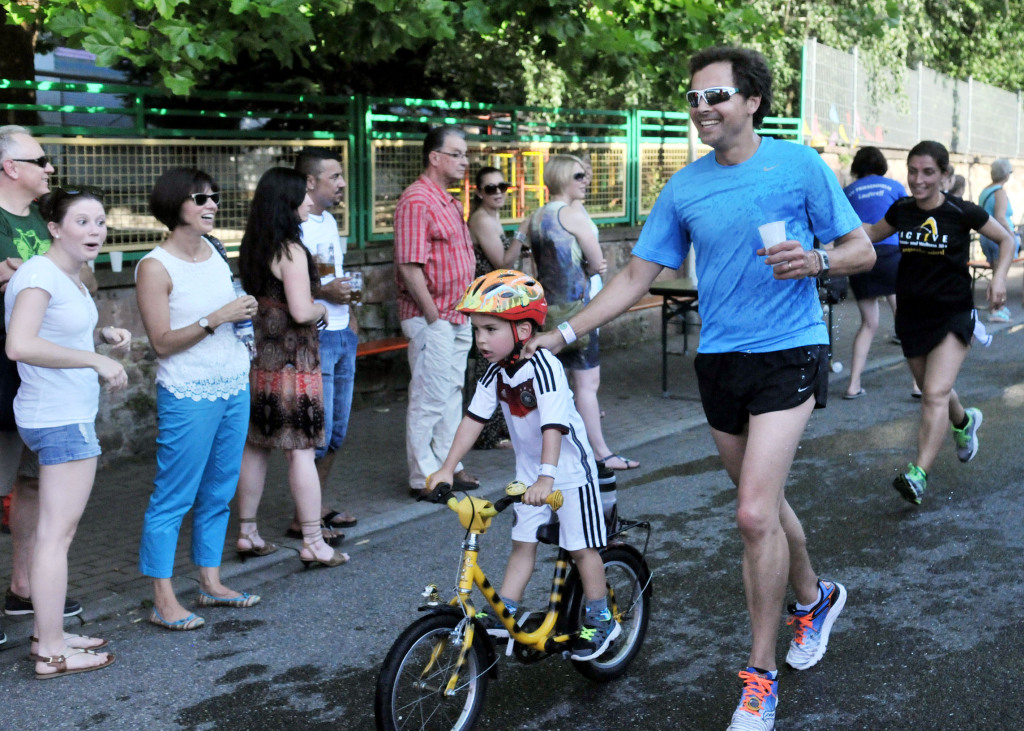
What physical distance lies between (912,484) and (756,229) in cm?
314

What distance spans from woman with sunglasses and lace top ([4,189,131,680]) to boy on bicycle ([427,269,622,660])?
1.38 metres

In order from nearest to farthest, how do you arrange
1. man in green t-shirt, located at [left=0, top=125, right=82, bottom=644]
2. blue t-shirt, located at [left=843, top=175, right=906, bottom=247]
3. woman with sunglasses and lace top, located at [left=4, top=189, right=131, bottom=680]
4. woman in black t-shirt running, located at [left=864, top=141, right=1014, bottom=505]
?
woman with sunglasses and lace top, located at [left=4, top=189, right=131, bottom=680] → man in green t-shirt, located at [left=0, top=125, right=82, bottom=644] → woman in black t-shirt running, located at [left=864, top=141, right=1014, bottom=505] → blue t-shirt, located at [left=843, top=175, right=906, bottom=247]

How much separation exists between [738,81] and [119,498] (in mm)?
4716

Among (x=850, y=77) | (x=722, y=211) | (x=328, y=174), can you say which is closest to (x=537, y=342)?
(x=722, y=211)

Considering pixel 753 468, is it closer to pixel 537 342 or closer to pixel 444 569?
pixel 537 342

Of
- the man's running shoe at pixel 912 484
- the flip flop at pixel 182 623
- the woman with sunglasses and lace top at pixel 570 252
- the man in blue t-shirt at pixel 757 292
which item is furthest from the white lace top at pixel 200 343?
the man's running shoe at pixel 912 484

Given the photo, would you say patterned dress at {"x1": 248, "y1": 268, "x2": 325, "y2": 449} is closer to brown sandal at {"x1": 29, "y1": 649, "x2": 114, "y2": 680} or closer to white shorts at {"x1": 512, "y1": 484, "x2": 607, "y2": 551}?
brown sandal at {"x1": 29, "y1": 649, "x2": 114, "y2": 680}

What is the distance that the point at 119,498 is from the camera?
7.04 meters

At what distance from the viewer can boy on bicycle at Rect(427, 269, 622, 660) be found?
12.6 ft

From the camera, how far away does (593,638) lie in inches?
161

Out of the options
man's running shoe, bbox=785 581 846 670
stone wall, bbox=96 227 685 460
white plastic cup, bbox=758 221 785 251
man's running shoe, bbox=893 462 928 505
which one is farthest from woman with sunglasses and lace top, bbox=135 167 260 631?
man's running shoe, bbox=893 462 928 505

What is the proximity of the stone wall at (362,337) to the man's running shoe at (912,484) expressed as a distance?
4.65 meters

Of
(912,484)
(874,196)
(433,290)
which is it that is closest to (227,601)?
(433,290)

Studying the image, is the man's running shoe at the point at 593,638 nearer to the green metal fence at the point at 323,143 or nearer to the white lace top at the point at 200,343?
the white lace top at the point at 200,343
